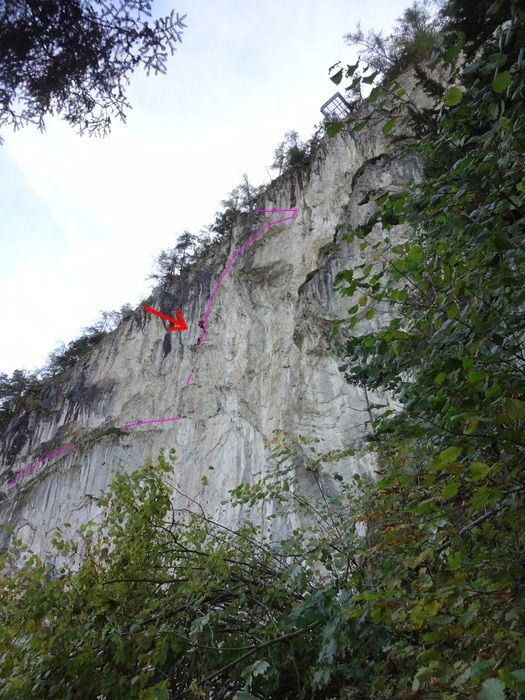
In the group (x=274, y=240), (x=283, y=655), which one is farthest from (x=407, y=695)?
(x=274, y=240)

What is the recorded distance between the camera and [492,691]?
1190 millimetres

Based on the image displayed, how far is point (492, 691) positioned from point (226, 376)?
17.3 meters

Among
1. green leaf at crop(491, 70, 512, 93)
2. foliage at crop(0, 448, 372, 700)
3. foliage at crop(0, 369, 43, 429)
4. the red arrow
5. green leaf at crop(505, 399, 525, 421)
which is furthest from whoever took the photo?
foliage at crop(0, 369, 43, 429)

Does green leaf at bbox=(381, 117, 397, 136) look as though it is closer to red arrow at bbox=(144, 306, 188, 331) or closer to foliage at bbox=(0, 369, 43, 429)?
red arrow at bbox=(144, 306, 188, 331)

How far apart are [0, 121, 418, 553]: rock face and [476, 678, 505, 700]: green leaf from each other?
34.7 feet

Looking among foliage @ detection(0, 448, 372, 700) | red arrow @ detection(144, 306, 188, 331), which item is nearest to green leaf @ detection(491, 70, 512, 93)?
foliage @ detection(0, 448, 372, 700)

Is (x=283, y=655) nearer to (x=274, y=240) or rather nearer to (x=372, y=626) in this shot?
(x=372, y=626)

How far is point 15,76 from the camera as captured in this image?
11.5 feet

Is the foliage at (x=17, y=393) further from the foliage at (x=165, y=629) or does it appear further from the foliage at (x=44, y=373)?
the foliage at (x=165, y=629)

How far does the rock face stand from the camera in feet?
46.1

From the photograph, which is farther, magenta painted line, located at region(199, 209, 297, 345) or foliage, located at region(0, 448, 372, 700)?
magenta painted line, located at region(199, 209, 297, 345)

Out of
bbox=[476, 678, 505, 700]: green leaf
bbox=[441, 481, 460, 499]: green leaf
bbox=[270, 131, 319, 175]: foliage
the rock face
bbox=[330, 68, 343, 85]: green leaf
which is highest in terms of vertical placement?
bbox=[270, 131, 319, 175]: foliage

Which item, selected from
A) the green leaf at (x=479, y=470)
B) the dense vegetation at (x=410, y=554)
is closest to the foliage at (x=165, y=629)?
the dense vegetation at (x=410, y=554)

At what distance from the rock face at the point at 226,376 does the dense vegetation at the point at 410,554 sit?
27.0 feet
